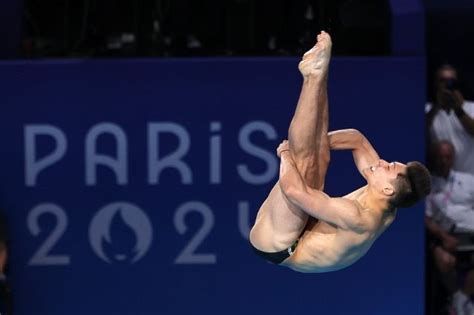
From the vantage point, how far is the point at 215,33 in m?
9.30

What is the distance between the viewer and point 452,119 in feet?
27.7

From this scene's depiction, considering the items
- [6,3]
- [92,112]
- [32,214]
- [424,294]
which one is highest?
[6,3]

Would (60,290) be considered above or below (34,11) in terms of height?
below

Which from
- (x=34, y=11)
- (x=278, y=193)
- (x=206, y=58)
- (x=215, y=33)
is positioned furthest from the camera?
(x=34, y=11)

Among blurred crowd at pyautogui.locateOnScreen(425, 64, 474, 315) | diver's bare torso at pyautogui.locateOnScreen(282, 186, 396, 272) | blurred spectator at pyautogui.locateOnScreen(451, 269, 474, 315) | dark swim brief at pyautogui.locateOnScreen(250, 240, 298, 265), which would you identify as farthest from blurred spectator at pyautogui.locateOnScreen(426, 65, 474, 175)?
dark swim brief at pyautogui.locateOnScreen(250, 240, 298, 265)

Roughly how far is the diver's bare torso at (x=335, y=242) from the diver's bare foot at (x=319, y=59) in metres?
0.63

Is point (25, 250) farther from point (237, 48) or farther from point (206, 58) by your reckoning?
point (237, 48)

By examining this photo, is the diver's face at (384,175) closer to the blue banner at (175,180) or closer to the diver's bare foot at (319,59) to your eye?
the diver's bare foot at (319,59)

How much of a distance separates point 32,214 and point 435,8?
328 centimetres

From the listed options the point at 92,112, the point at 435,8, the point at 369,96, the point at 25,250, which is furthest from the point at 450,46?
the point at 25,250

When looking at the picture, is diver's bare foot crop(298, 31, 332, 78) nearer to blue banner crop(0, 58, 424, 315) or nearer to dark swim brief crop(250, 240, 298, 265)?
dark swim brief crop(250, 240, 298, 265)

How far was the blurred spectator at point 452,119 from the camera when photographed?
330 inches

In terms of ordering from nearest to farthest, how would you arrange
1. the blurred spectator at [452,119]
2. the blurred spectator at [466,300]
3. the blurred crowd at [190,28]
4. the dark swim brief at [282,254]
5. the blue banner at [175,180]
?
the dark swim brief at [282,254] < the blue banner at [175,180] < the blurred spectator at [466,300] < the blurred spectator at [452,119] < the blurred crowd at [190,28]

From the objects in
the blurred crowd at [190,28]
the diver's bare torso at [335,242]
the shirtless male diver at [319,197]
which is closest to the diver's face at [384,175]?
the shirtless male diver at [319,197]
